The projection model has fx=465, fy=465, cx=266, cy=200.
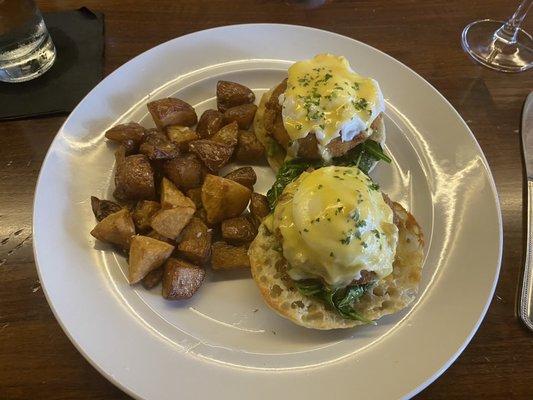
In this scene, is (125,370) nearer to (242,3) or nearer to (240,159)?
(240,159)

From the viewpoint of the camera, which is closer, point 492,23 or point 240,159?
point 240,159

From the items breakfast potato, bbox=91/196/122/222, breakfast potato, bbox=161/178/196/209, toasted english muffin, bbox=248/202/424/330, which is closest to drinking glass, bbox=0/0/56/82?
breakfast potato, bbox=91/196/122/222

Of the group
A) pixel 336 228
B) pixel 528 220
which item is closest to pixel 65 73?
pixel 336 228

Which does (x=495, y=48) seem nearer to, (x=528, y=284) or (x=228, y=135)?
(x=528, y=284)

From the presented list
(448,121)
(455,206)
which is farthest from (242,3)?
(455,206)

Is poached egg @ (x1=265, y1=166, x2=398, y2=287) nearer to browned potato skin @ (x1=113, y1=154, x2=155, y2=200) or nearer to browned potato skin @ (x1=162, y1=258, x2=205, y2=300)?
browned potato skin @ (x1=162, y1=258, x2=205, y2=300)

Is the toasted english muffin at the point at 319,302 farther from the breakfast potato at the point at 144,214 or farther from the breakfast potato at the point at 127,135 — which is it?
the breakfast potato at the point at 127,135

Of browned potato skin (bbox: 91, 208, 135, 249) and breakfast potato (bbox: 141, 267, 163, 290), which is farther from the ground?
browned potato skin (bbox: 91, 208, 135, 249)
